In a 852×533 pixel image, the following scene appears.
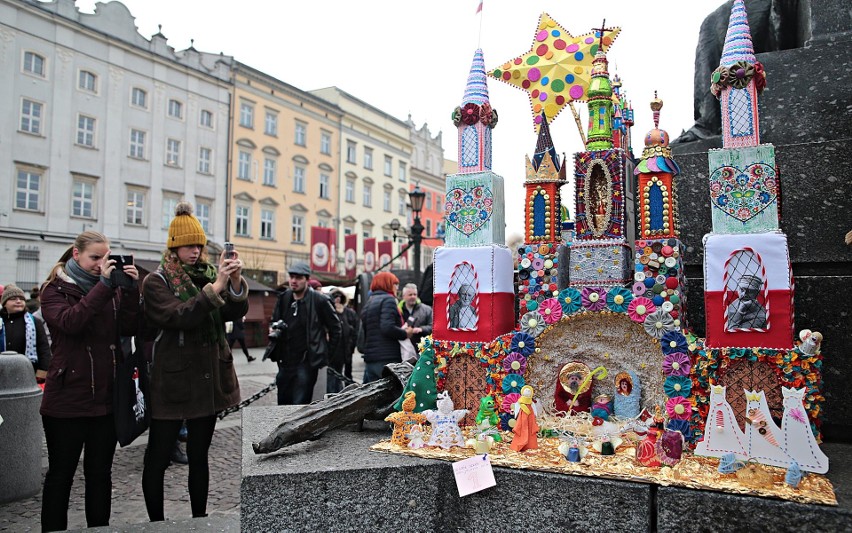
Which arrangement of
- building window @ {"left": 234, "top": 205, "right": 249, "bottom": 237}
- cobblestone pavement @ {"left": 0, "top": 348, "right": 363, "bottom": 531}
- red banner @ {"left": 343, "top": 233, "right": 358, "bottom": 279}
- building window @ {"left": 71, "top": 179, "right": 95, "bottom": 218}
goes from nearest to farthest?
cobblestone pavement @ {"left": 0, "top": 348, "right": 363, "bottom": 531} < building window @ {"left": 71, "top": 179, "right": 95, "bottom": 218} < red banner @ {"left": 343, "top": 233, "right": 358, "bottom": 279} < building window @ {"left": 234, "top": 205, "right": 249, "bottom": 237}

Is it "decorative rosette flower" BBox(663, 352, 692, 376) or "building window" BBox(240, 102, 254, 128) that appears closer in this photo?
"decorative rosette flower" BBox(663, 352, 692, 376)

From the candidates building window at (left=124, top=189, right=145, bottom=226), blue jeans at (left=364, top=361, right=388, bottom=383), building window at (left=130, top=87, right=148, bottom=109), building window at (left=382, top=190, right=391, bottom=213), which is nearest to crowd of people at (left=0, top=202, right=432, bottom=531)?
blue jeans at (left=364, top=361, right=388, bottom=383)

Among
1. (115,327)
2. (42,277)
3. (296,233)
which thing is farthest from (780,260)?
(296,233)

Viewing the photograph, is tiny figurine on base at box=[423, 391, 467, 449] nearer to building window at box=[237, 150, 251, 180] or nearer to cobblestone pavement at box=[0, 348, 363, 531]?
cobblestone pavement at box=[0, 348, 363, 531]

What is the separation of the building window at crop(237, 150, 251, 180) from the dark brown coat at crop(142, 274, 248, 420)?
1104 inches

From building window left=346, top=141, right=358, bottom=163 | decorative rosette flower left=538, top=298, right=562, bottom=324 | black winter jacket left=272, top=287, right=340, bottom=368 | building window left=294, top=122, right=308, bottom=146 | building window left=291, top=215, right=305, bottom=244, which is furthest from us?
building window left=346, top=141, right=358, bottom=163

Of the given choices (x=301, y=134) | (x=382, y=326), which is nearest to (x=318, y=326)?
(x=382, y=326)

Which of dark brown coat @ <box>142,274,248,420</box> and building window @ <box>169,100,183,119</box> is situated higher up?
building window @ <box>169,100,183,119</box>

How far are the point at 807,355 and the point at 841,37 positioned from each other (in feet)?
8.17

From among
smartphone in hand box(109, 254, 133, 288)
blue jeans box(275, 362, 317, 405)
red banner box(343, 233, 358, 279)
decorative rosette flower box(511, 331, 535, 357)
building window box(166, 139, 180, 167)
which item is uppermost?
building window box(166, 139, 180, 167)

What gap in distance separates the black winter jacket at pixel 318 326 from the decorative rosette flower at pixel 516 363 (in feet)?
10.2

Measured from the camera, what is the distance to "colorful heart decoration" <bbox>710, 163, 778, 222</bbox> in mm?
2906

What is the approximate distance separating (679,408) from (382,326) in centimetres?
439

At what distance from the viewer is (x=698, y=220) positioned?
391cm
